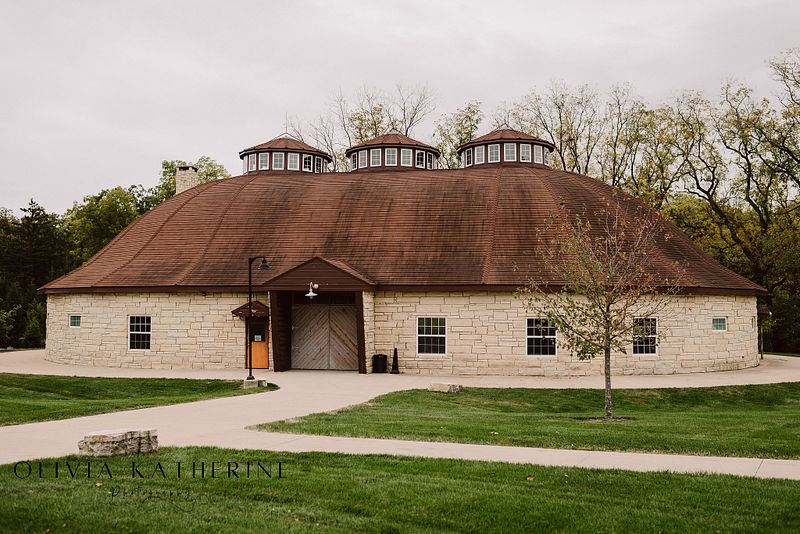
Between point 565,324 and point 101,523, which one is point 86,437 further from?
point 565,324

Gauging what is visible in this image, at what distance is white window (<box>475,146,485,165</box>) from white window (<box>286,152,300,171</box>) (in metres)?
8.34

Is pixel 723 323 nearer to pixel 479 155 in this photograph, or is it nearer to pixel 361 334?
pixel 361 334

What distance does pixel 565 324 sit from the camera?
16.0 m

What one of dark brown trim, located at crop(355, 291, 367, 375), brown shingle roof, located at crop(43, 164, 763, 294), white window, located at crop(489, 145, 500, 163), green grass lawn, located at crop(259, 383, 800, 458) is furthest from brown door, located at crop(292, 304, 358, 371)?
white window, located at crop(489, 145, 500, 163)

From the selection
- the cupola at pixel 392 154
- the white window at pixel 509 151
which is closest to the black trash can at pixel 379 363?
the cupola at pixel 392 154

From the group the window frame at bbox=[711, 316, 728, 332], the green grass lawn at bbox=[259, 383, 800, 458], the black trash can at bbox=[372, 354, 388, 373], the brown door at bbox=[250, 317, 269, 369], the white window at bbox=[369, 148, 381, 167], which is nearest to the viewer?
the green grass lawn at bbox=[259, 383, 800, 458]

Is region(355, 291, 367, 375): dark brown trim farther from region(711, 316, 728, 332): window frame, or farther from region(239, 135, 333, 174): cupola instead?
region(239, 135, 333, 174): cupola

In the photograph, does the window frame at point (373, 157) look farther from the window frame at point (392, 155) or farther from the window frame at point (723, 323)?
the window frame at point (723, 323)

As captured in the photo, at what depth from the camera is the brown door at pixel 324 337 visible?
27219mm

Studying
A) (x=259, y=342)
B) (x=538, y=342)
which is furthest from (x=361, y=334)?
(x=538, y=342)

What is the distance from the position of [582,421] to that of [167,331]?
16.6 metres

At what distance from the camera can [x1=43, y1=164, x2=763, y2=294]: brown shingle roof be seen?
1029 inches

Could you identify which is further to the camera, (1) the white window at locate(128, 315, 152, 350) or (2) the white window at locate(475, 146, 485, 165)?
(2) the white window at locate(475, 146, 485, 165)

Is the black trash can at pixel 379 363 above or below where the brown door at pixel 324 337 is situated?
below
